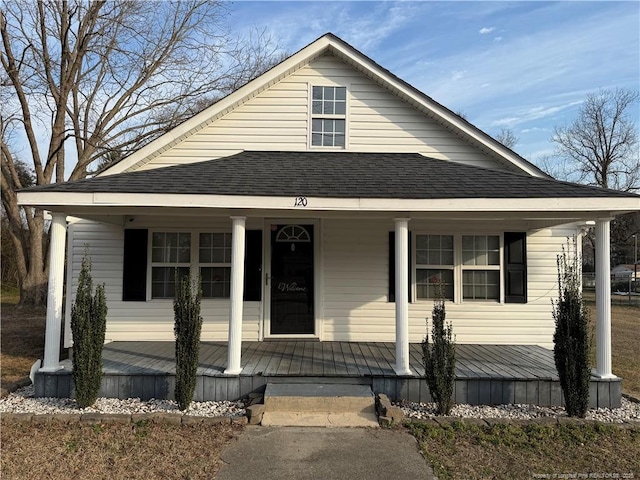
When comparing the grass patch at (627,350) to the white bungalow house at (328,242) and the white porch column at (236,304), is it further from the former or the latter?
the white porch column at (236,304)

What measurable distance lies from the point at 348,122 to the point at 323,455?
5.71m

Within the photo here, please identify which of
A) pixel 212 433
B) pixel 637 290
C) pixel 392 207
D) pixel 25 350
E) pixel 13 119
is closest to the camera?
pixel 212 433

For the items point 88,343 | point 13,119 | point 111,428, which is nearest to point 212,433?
point 111,428

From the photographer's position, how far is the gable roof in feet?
24.8

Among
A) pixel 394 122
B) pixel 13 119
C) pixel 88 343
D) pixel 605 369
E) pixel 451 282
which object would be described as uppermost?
pixel 13 119

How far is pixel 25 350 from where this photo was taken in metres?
8.92

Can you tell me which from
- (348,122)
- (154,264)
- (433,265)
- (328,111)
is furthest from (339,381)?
(328,111)

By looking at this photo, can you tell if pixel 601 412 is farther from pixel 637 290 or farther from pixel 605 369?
pixel 637 290

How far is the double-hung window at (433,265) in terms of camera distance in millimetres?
7754

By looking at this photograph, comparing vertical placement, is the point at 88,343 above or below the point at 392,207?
below

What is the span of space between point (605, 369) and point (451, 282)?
2.74 metres

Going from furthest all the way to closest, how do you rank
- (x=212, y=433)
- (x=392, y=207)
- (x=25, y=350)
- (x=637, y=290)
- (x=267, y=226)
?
(x=637, y=290), (x=25, y=350), (x=267, y=226), (x=392, y=207), (x=212, y=433)

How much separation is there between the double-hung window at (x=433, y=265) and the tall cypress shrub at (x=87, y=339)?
5.09m

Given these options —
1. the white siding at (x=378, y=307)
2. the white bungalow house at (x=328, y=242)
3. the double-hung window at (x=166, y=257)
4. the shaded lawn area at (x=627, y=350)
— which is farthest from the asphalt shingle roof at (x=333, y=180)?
the shaded lawn area at (x=627, y=350)
